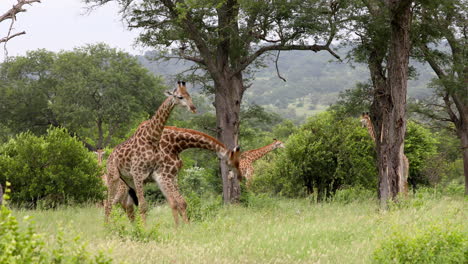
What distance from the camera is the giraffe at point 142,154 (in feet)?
35.4

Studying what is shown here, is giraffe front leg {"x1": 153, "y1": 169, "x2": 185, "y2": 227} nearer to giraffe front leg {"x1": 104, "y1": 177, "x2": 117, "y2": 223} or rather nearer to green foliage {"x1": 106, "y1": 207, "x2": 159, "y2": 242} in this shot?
giraffe front leg {"x1": 104, "y1": 177, "x2": 117, "y2": 223}

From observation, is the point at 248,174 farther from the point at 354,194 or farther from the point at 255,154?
the point at 354,194

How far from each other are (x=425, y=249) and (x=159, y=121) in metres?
Answer: 6.12

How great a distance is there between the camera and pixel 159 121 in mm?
11039

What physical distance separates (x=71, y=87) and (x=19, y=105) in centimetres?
476

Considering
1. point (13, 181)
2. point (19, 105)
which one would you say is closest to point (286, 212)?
point (13, 181)

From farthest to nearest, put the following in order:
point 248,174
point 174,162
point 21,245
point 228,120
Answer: point 248,174, point 228,120, point 174,162, point 21,245

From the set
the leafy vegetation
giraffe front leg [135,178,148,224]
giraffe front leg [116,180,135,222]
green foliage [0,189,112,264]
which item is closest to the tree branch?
the leafy vegetation

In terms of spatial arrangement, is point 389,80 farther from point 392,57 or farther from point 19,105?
point 19,105

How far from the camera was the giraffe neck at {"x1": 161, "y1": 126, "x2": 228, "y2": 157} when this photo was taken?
1164 cm

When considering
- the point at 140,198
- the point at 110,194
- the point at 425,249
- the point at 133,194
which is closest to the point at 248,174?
the point at 133,194

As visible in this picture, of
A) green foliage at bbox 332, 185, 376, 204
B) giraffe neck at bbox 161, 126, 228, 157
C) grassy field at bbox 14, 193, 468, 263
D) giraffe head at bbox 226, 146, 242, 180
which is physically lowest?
green foliage at bbox 332, 185, 376, 204

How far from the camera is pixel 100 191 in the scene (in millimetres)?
16953

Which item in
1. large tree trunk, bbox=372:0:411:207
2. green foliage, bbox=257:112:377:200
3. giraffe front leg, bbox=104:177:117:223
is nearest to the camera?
giraffe front leg, bbox=104:177:117:223
